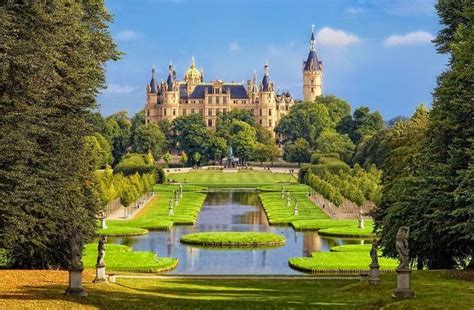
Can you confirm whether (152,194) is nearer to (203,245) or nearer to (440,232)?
(203,245)

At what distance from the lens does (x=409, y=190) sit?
27.9 meters

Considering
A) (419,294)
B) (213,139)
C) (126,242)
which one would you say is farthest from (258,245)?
(213,139)

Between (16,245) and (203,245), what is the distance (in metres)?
19.5

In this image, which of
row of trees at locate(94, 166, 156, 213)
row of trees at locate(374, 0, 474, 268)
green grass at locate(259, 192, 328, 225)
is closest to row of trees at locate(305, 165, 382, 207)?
green grass at locate(259, 192, 328, 225)

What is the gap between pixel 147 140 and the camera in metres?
138

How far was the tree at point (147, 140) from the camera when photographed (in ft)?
451

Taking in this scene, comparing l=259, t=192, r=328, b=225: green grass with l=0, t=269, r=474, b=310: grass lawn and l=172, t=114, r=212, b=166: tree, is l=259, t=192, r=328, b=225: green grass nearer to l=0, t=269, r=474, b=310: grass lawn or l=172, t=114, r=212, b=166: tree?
l=0, t=269, r=474, b=310: grass lawn

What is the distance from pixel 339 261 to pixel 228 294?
15.3 m

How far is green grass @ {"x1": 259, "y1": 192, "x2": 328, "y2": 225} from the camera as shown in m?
57.8

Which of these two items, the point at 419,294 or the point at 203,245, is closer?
the point at 419,294

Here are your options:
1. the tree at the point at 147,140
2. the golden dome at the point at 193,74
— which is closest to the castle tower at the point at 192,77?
the golden dome at the point at 193,74

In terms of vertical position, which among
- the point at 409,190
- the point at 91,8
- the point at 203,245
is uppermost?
the point at 91,8

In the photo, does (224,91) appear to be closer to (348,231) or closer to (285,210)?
(285,210)

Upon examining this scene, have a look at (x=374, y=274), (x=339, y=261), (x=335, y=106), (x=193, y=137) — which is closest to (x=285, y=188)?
(x=193, y=137)
